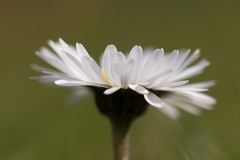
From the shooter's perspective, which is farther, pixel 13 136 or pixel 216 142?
pixel 13 136

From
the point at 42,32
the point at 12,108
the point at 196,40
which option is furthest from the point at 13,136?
the point at 42,32

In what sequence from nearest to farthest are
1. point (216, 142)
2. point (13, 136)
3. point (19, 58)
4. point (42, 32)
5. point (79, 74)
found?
point (79, 74)
point (216, 142)
point (13, 136)
point (19, 58)
point (42, 32)

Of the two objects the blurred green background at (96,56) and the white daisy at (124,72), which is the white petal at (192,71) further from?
the blurred green background at (96,56)

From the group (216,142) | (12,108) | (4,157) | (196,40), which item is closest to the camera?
(216,142)

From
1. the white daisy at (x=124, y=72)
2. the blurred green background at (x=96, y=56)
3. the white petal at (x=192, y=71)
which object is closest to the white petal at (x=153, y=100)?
the white daisy at (x=124, y=72)

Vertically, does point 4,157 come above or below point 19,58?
below

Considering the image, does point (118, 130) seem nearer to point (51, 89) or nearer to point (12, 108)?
point (12, 108)

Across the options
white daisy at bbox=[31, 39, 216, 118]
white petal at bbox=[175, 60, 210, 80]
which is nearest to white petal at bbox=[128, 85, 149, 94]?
white daisy at bbox=[31, 39, 216, 118]
